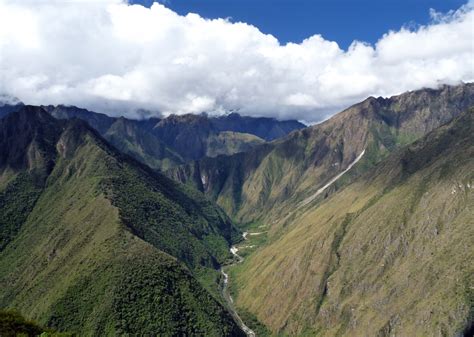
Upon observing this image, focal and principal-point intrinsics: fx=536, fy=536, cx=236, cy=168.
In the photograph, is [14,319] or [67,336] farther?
[14,319]
